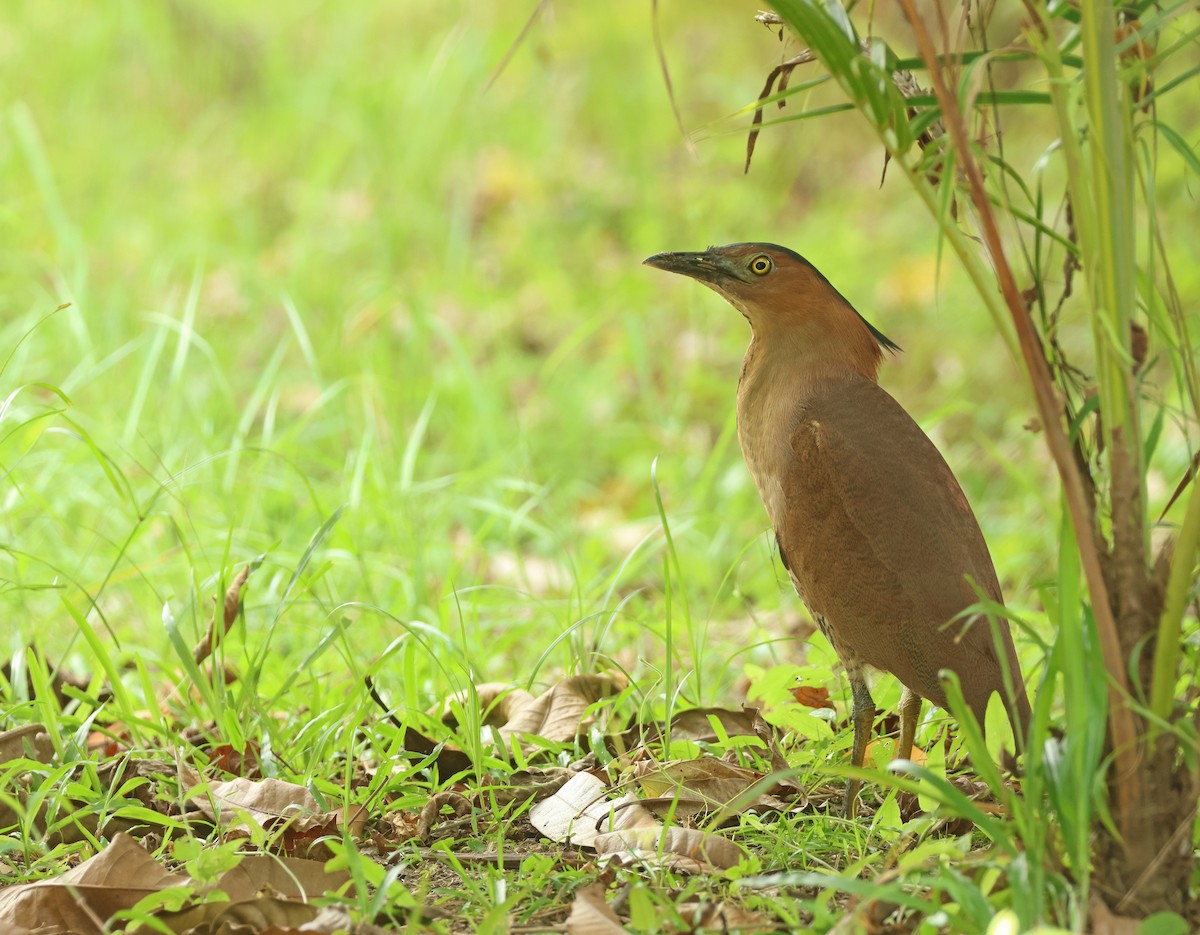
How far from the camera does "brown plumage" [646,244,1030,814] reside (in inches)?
98.0

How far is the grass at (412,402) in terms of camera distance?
262 centimetres

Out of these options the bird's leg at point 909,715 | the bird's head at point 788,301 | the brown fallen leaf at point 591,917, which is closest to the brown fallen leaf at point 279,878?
the brown fallen leaf at point 591,917

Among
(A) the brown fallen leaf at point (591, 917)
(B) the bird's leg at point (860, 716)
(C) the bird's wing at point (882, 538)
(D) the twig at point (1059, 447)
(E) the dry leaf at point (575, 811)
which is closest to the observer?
(D) the twig at point (1059, 447)

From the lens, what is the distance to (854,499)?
260cm

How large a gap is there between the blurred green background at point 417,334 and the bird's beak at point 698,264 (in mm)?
531

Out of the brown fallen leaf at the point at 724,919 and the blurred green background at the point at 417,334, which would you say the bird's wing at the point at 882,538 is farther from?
the brown fallen leaf at the point at 724,919

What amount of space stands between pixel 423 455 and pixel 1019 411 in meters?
2.77

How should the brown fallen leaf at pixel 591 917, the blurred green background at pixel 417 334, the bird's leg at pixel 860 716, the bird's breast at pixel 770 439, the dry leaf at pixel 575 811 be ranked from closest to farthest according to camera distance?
1. the brown fallen leaf at pixel 591 917
2. the dry leaf at pixel 575 811
3. the bird's leg at pixel 860 716
4. the bird's breast at pixel 770 439
5. the blurred green background at pixel 417 334

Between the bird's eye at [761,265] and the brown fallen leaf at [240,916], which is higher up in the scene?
the bird's eye at [761,265]

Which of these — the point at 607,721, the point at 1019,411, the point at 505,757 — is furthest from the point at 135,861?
the point at 1019,411

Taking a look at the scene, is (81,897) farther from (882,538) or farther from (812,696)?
(812,696)

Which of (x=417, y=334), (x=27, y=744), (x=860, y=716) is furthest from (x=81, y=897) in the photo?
(x=417, y=334)

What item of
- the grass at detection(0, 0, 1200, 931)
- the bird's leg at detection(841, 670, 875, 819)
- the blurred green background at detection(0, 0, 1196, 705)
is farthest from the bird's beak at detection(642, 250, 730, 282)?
the bird's leg at detection(841, 670, 875, 819)

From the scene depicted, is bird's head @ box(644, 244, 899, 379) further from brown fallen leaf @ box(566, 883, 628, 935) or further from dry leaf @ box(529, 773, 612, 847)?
brown fallen leaf @ box(566, 883, 628, 935)
